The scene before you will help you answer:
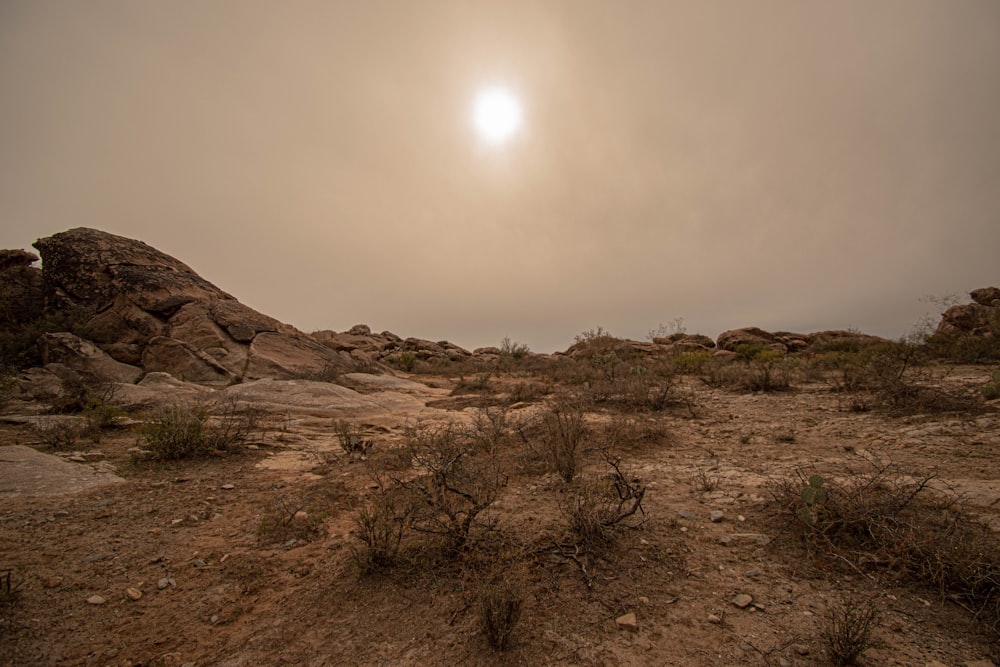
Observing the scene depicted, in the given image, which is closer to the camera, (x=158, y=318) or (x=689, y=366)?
(x=689, y=366)

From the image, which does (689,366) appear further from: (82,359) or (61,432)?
(82,359)

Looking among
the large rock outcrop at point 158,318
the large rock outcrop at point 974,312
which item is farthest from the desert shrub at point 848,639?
the large rock outcrop at point 974,312

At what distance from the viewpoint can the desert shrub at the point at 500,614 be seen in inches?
75.1

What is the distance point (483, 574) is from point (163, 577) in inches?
80.1

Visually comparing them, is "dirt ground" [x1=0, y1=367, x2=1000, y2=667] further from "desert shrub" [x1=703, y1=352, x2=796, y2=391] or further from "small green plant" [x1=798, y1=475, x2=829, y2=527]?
"desert shrub" [x1=703, y1=352, x2=796, y2=391]

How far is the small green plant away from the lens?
262 centimetres

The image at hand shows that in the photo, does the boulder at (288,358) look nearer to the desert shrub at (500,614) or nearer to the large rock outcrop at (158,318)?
the large rock outcrop at (158,318)

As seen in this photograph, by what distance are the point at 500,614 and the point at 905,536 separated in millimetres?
2334

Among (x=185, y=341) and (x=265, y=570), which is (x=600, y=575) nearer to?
(x=265, y=570)

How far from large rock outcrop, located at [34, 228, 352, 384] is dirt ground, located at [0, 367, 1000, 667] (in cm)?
684

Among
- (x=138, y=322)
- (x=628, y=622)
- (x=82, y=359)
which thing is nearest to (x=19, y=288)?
(x=138, y=322)

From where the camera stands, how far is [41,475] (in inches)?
141

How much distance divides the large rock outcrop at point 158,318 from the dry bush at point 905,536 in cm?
1087

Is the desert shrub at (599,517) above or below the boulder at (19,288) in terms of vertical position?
below
